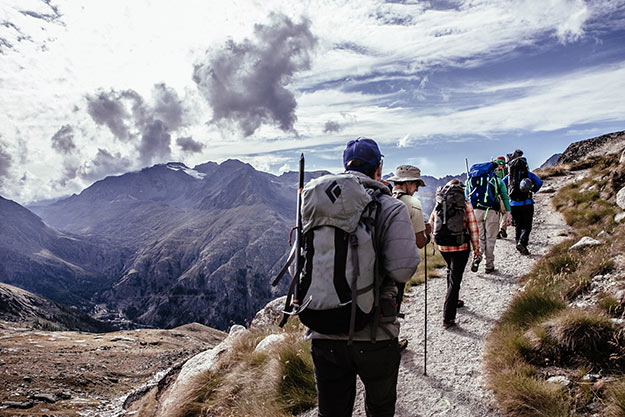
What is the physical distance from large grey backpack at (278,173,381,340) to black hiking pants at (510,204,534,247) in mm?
11877

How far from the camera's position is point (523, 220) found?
1306 centimetres

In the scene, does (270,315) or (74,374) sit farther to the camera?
(74,374)

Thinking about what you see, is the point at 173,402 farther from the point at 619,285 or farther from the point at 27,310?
the point at 27,310

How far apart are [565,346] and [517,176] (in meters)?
9.15

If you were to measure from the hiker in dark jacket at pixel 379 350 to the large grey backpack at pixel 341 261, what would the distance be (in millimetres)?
139

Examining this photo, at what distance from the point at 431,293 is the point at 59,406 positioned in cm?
4344

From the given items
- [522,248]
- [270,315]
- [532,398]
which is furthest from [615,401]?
[270,315]

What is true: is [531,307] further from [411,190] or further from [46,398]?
[46,398]

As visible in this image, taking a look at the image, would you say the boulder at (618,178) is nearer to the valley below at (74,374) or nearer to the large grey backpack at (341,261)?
the large grey backpack at (341,261)

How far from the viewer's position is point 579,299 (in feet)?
22.8

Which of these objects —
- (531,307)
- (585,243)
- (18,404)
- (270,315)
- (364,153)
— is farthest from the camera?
(18,404)

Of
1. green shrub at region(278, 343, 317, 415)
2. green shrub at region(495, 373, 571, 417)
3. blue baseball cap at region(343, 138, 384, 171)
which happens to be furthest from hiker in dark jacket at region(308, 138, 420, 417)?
green shrub at region(278, 343, 317, 415)

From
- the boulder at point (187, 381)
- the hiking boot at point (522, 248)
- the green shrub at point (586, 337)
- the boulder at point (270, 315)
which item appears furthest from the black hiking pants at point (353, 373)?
the hiking boot at point (522, 248)

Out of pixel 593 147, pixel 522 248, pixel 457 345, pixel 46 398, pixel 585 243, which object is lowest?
pixel 46 398
